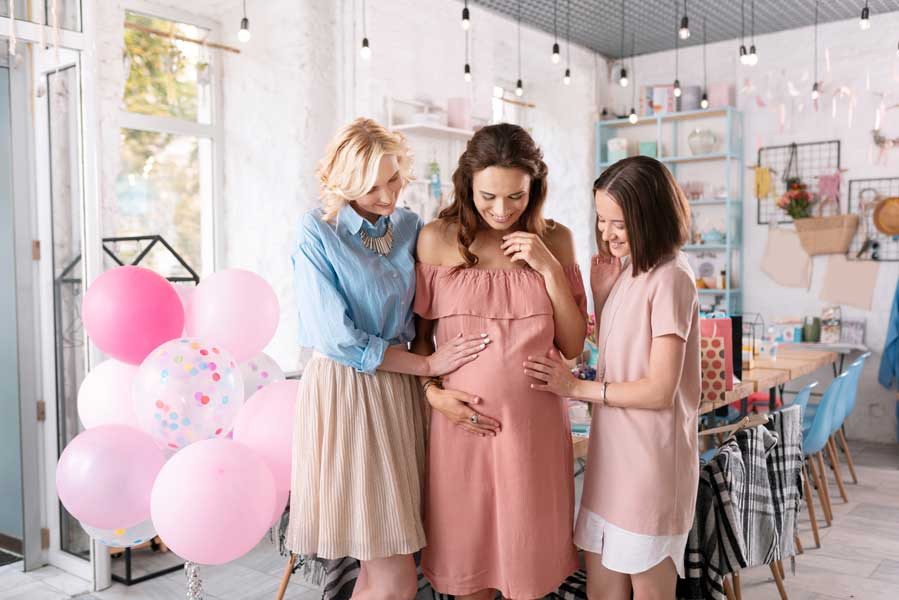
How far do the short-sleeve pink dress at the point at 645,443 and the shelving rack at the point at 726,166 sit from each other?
5303 mm

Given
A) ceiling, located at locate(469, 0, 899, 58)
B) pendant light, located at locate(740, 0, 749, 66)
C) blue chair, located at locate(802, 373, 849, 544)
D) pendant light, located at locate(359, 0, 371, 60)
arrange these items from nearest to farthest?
blue chair, located at locate(802, 373, 849, 544) → pendant light, located at locate(359, 0, 371, 60) → pendant light, located at locate(740, 0, 749, 66) → ceiling, located at locate(469, 0, 899, 58)

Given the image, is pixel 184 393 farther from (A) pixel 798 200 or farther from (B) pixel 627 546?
(A) pixel 798 200

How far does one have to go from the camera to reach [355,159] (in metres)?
1.98

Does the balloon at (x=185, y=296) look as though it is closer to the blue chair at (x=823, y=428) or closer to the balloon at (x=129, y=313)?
the balloon at (x=129, y=313)

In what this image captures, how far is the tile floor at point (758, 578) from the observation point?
3.57 metres

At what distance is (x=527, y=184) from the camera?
1971mm

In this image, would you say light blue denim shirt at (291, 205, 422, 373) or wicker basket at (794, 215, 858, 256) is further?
wicker basket at (794, 215, 858, 256)

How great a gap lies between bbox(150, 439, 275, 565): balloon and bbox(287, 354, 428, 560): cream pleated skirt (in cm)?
45

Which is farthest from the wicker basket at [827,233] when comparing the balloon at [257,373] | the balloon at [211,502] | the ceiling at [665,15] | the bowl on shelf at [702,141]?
the balloon at [211,502]

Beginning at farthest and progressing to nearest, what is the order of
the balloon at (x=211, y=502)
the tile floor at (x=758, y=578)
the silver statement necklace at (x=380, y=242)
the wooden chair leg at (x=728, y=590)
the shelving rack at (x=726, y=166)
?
the shelving rack at (x=726, y=166), the tile floor at (x=758, y=578), the wooden chair leg at (x=728, y=590), the balloon at (x=211, y=502), the silver statement necklace at (x=380, y=242)

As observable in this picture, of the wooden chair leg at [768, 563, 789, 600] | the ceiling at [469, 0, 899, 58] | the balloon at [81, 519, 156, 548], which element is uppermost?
the ceiling at [469, 0, 899, 58]

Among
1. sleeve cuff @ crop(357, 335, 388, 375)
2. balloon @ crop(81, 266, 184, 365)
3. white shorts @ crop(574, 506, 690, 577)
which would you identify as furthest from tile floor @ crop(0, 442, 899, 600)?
sleeve cuff @ crop(357, 335, 388, 375)

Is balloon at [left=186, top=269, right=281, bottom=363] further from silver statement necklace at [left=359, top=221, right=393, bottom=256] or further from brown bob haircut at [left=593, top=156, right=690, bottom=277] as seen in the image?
brown bob haircut at [left=593, top=156, right=690, bottom=277]

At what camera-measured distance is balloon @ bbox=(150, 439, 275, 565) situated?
2438 mm
